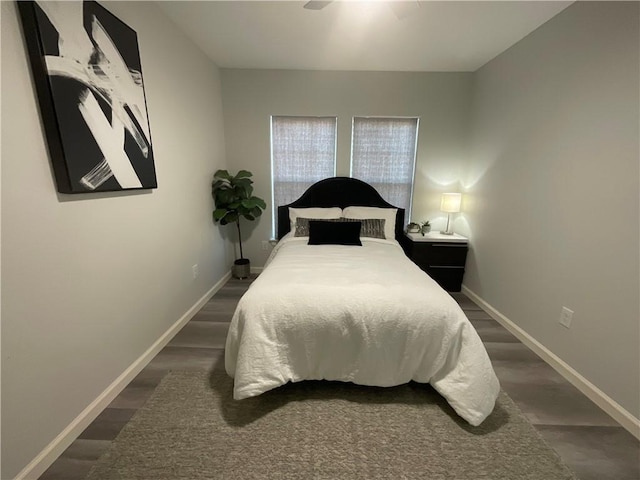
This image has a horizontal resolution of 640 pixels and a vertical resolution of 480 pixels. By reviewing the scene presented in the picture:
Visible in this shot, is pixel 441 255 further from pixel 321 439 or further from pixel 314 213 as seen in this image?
pixel 321 439

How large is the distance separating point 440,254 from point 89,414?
3.23 meters

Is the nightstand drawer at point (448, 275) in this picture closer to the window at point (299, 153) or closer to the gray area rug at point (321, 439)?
the gray area rug at point (321, 439)

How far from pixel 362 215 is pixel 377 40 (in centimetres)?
170

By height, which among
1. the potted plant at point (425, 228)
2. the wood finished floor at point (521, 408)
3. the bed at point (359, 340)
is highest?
the potted plant at point (425, 228)

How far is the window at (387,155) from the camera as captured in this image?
3.43 meters

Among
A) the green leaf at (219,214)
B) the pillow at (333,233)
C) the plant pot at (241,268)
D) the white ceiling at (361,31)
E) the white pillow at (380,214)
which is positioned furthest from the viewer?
the plant pot at (241,268)

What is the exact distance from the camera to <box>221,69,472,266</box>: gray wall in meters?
3.25

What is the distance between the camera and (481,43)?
2.52m

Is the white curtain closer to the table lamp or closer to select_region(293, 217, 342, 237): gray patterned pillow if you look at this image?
select_region(293, 217, 342, 237): gray patterned pillow

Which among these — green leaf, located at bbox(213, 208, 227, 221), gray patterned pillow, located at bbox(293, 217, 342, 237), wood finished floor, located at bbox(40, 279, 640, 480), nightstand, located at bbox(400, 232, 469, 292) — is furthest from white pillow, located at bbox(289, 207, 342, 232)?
wood finished floor, located at bbox(40, 279, 640, 480)

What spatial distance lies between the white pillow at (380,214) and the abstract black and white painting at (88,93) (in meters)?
2.10

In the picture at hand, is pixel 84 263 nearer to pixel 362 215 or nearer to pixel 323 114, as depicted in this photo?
pixel 362 215

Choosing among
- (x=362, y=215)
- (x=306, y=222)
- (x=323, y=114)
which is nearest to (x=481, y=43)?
(x=323, y=114)

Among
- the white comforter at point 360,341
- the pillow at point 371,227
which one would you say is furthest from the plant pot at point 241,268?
the white comforter at point 360,341
